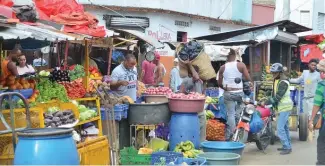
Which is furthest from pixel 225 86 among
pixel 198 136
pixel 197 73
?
pixel 198 136

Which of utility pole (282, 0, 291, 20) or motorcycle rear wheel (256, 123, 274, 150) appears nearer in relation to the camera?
motorcycle rear wheel (256, 123, 274, 150)

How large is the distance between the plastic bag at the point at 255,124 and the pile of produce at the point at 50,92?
3.83m

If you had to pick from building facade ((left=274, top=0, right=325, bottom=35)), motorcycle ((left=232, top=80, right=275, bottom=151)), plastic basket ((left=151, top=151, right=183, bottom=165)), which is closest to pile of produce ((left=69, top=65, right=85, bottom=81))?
plastic basket ((left=151, top=151, right=183, bottom=165))

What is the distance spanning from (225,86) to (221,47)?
5.11 meters

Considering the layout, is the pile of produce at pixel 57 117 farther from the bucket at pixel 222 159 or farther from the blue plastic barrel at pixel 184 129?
the bucket at pixel 222 159

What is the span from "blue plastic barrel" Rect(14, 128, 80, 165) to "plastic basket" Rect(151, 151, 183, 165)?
2196 mm

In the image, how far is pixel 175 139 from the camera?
8984mm

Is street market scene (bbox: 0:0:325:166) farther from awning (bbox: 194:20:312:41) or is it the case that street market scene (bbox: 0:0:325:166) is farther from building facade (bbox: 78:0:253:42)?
building facade (bbox: 78:0:253:42)

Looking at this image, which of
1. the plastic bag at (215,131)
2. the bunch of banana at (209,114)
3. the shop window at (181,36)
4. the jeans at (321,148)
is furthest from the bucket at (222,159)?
the shop window at (181,36)

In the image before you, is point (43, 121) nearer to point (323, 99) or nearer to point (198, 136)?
point (198, 136)

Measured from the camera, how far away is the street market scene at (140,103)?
6961mm

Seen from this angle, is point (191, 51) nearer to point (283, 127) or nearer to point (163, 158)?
point (283, 127)

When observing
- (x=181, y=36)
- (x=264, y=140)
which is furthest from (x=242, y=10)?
(x=264, y=140)

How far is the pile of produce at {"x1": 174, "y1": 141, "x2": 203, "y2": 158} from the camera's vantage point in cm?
822
